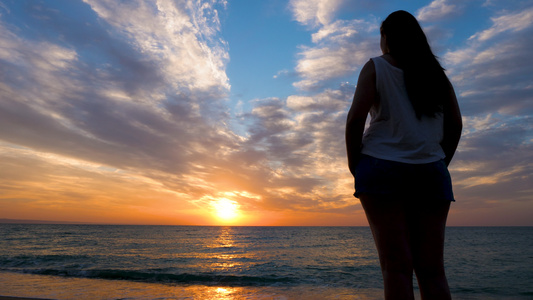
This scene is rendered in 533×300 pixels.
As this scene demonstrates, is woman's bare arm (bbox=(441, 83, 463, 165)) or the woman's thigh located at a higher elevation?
woman's bare arm (bbox=(441, 83, 463, 165))

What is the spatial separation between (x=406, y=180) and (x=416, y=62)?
0.60 meters

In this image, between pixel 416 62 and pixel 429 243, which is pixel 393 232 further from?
pixel 416 62

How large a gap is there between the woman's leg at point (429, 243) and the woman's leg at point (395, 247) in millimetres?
69

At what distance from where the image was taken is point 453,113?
153cm

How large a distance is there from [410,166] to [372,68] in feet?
1.64

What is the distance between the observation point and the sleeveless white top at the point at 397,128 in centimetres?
137

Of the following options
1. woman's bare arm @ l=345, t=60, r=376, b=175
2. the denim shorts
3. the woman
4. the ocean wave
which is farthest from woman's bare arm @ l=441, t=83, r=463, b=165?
the ocean wave

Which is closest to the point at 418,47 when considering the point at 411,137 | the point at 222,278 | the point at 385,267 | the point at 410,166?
the point at 411,137

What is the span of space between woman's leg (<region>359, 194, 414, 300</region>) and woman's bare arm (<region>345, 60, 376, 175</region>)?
251mm

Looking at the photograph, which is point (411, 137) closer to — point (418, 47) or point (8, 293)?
point (418, 47)

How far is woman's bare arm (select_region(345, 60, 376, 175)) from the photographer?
4.68ft

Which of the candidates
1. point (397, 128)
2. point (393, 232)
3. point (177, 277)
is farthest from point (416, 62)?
point (177, 277)

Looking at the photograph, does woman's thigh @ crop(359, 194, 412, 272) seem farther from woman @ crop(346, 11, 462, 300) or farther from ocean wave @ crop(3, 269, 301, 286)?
ocean wave @ crop(3, 269, 301, 286)

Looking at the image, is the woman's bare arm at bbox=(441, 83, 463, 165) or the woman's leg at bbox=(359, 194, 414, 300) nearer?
the woman's leg at bbox=(359, 194, 414, 300)
